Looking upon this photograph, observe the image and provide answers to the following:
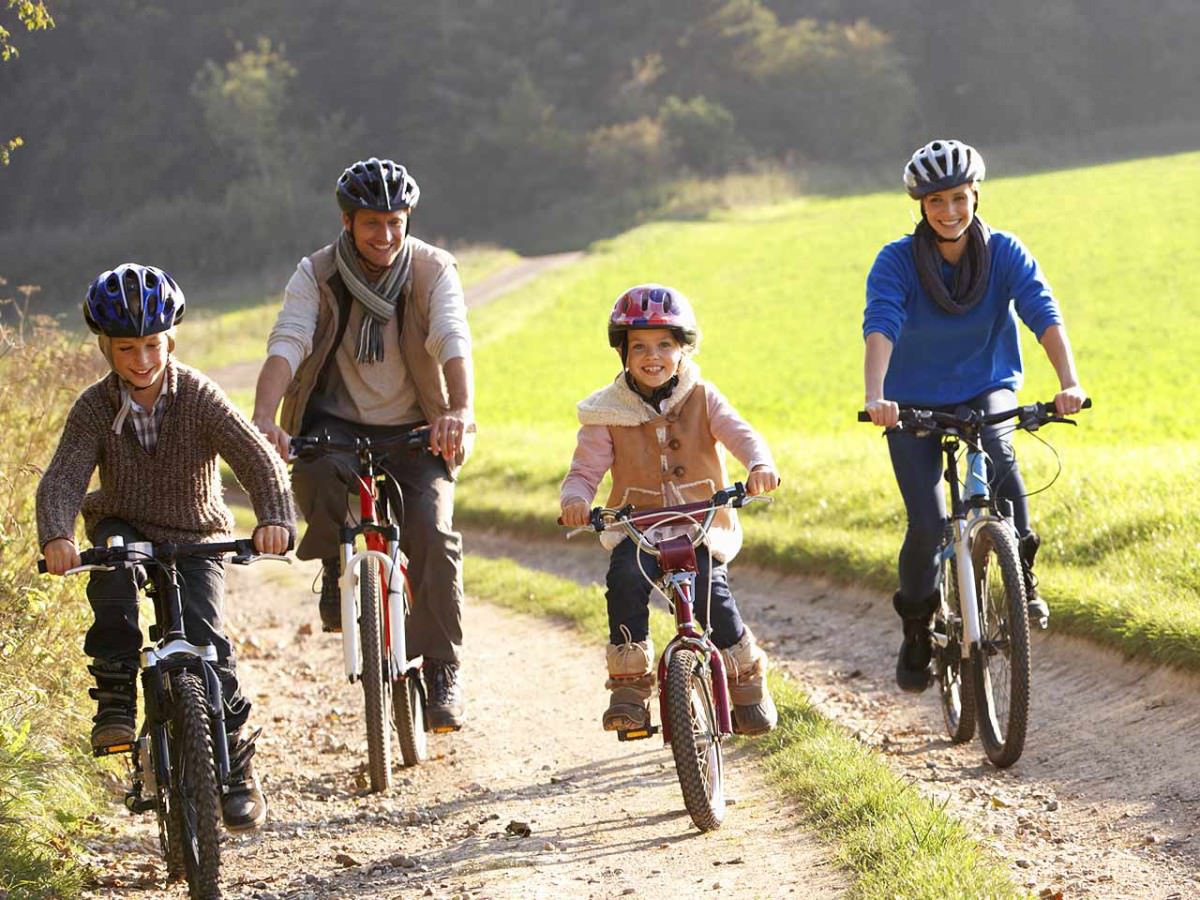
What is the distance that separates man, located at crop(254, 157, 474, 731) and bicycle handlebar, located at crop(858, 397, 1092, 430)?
1.94 m

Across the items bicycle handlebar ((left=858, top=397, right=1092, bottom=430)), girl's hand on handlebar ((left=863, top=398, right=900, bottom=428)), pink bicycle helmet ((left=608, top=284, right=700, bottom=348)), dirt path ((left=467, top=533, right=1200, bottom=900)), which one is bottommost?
dirt path ((left=467, top=533, right=1200, bottom=900))

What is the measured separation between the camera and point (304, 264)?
7.52 m

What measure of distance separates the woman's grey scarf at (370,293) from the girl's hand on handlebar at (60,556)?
2.23 metres

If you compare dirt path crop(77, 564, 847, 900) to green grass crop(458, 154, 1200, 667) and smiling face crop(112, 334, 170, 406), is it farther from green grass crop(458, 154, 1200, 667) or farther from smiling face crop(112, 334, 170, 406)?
green grass crop(458, 154, 1200, 667)

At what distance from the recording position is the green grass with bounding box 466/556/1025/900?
17.0 feet

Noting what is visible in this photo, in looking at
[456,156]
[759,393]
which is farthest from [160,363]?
[456,156]

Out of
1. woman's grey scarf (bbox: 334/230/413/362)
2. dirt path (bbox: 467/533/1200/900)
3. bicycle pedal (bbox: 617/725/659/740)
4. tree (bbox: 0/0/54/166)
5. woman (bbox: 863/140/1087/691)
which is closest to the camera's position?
dirt path (bbox: 467/533/1200/900)

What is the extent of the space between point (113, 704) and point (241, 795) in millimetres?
614

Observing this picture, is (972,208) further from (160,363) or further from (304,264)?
(160,363)

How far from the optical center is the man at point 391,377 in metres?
7.38

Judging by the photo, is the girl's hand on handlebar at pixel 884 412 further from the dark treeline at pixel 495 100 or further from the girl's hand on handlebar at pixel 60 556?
the dark treeline at pixel 495 100

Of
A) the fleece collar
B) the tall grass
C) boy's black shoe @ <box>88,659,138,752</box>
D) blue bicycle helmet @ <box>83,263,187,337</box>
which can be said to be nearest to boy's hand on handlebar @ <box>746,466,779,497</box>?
the fleece collar

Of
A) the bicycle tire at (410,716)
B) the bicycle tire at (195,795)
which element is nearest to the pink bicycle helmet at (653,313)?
the bicycle tire at (410,716)

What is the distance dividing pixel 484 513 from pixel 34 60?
70597mm
